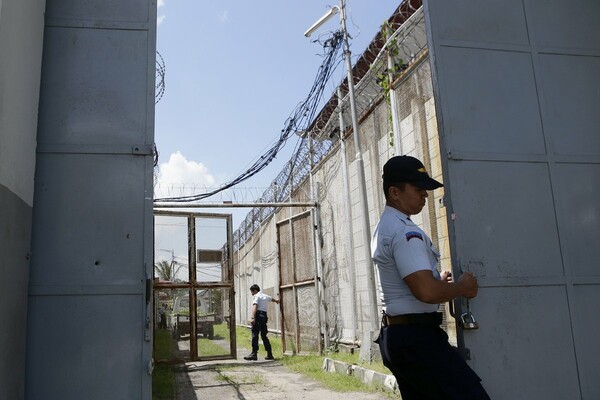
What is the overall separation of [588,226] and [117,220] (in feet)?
7.82

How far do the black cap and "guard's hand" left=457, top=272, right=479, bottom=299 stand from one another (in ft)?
1.40

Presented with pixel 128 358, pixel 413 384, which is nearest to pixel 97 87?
pixel 128 358

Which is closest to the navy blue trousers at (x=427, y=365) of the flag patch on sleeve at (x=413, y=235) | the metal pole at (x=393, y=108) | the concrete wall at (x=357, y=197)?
the flag patch on sleeve at (x=413, y=235)

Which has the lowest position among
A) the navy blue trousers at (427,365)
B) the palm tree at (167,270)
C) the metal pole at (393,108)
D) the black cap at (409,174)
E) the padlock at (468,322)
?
the navy blue trousers at (427,365)

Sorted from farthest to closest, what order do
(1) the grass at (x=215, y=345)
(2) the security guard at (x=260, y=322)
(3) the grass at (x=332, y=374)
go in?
(2) the security guard at (x=260, y=322) → (1) the grass at (x=215, y=345) → (3) the grass at (x=332, y=374)

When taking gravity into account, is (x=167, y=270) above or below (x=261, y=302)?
above

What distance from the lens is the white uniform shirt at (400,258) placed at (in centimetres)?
227

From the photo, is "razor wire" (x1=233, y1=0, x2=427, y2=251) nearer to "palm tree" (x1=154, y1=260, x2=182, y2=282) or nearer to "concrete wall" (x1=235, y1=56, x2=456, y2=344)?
"concrete wall" (x1=235, y1=56, x2=456, y2=344)

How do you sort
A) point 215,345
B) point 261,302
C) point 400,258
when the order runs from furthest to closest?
point 261,302 → point 215,345 → point 400,258

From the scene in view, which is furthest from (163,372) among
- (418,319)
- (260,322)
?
(418,319)

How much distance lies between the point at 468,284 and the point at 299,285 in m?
7.41

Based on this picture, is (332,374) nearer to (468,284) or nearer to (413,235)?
(468,284)

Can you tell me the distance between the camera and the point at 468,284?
2400 mm

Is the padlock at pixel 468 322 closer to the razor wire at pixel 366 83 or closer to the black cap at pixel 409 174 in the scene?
the black cap at pixel 409 174
